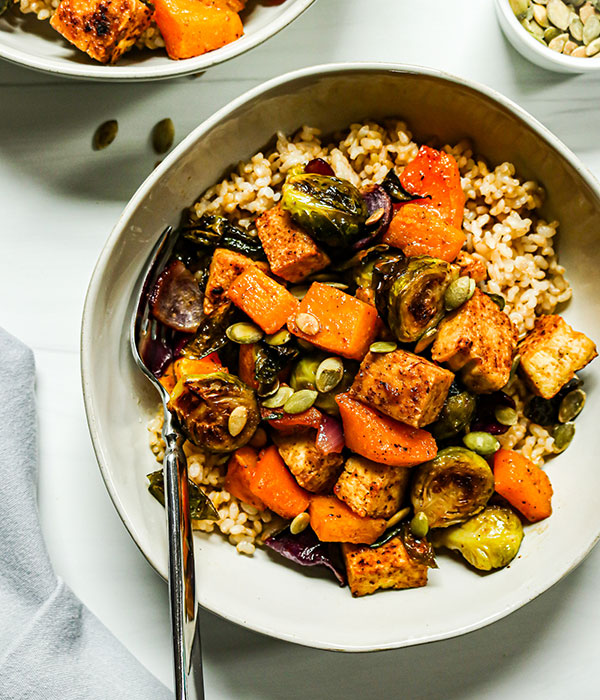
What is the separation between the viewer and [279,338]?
7.57 feet

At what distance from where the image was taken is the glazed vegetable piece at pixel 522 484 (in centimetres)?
242

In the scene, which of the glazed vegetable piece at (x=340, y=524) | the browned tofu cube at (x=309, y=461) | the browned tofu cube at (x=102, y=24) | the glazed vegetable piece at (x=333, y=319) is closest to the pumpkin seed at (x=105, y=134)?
the browned tofu cube at (x=102, y=24)

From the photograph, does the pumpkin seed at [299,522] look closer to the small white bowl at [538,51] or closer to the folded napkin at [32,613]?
the folded napkin at [32,613]

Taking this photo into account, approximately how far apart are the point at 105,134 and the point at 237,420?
1263 millimetres

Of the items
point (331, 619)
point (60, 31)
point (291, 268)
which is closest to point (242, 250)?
point (291, 268)

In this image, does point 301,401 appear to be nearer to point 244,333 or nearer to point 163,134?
point 244,333

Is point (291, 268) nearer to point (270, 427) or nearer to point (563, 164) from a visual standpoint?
point (270, 427)

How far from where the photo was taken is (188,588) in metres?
2.14

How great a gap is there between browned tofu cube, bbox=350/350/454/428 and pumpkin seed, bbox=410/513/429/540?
1.12 ft

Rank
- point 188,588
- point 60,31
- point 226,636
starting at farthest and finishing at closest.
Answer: point 226,636 → point 60,31 → point 188,588

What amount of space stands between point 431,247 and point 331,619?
1304 mm

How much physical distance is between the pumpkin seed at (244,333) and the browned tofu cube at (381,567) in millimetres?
780

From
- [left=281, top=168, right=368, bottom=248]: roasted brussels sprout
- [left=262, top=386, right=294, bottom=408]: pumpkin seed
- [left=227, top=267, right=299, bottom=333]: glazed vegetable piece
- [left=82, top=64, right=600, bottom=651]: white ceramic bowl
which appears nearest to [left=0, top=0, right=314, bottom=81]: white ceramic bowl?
[left=82, top=64, right=600, bottom=651]: white ceramic bowl

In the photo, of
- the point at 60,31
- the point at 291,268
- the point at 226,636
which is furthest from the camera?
the point at 226,636
